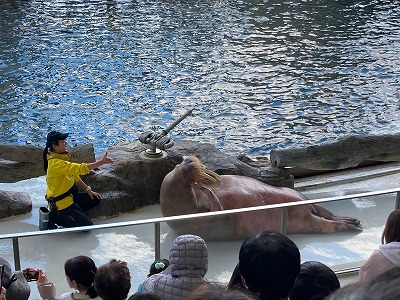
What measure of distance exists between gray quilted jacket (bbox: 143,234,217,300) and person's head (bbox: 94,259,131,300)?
189 mm

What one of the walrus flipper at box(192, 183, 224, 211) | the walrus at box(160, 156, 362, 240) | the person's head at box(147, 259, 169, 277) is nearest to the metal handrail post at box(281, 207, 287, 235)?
the walrus at box(160, 156, 362, 240)

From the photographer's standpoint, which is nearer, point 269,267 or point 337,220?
point 269,267

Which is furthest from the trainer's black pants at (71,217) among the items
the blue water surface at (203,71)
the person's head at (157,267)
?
the blue water surface at (203,71)

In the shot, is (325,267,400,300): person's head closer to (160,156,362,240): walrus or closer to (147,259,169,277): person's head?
(147,259,169,277): person's head

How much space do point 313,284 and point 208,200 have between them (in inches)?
128

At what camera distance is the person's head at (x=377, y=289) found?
2.93 ft

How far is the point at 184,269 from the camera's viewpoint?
2.75m

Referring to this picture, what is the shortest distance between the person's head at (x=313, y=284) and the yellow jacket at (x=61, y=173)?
117 inches

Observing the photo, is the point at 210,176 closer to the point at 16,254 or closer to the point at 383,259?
the point at 16,254

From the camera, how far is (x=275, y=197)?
5891 mm

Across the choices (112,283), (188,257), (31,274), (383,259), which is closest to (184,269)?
(188,257)

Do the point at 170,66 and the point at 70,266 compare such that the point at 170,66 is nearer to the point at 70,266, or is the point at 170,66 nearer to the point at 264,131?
the point at 264,131

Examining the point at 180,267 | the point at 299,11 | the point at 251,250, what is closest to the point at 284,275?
the point at 251,250

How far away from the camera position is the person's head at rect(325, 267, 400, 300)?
0.89m
